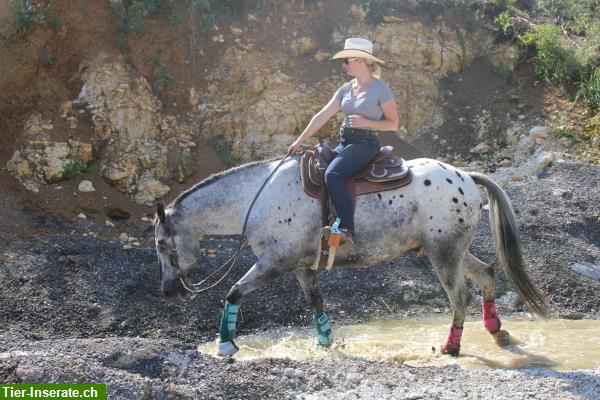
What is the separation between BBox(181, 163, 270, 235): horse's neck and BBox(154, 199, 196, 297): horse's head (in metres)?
0.13

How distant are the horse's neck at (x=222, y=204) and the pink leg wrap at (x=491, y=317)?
2686 mm

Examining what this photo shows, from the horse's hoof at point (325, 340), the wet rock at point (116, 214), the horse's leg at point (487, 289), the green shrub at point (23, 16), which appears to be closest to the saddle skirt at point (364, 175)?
the horse's leg at point (487, 289)

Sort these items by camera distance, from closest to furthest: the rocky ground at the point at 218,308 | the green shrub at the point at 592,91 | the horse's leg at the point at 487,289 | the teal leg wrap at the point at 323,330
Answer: the rocky ground at the point at 218,308
the teal leg wrap at the point at 323,330
the horse's leg at the point at 487,289
the green shrub at the point at 592,91

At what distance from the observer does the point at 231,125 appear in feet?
38.4

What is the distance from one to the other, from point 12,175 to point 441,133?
7838 millimetres

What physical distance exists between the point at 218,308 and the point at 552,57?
30.1 ft

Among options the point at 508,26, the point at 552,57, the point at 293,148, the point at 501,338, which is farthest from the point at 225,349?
the point at 508,26

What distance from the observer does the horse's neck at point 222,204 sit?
626 centimetres

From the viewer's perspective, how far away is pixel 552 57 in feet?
43.4

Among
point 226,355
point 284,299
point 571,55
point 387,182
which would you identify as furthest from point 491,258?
point 571,55

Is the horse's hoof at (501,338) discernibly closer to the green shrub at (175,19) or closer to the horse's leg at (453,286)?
the horse's leg at (453,286)

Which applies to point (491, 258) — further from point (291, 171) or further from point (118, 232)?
point (118, 232)

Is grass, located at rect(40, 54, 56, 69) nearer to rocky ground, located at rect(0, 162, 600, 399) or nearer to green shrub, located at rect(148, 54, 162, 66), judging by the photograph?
green shrub, located at rect(148, 54, 162, 66)

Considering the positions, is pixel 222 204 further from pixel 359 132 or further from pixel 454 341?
pixel 454 341
